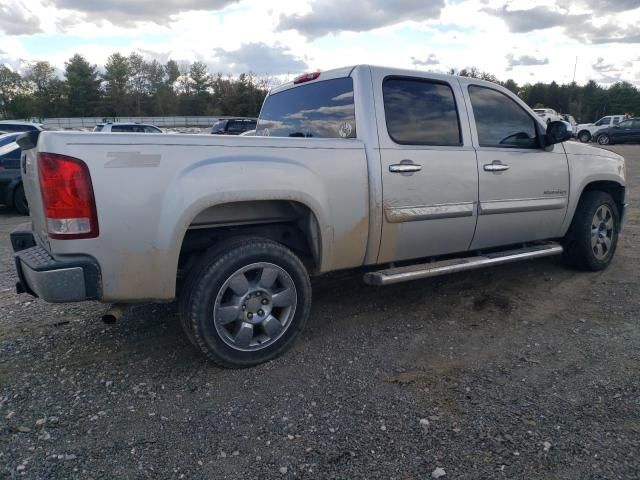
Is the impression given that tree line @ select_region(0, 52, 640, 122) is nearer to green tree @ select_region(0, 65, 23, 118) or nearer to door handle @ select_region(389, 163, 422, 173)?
green tree @ select_region(0, 65, 23, 118)

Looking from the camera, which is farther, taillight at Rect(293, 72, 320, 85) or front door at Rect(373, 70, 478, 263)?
taillight at Rect(293, 72, 320, 85)

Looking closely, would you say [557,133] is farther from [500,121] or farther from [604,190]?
[604,190]

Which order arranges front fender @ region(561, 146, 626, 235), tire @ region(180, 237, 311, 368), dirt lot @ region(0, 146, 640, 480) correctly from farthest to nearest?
1. front fender @ region(561, 146, 626, 235)
2. tire @ region(180, 237, 311, 368)
3. dirt lot @ region(0, 146, 640, 480)

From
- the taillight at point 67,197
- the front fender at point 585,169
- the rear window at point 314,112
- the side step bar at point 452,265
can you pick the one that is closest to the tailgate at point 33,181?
the taillight at point 67,197

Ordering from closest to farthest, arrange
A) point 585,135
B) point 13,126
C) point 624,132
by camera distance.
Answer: point 13,126, point 624,132, point 585,135

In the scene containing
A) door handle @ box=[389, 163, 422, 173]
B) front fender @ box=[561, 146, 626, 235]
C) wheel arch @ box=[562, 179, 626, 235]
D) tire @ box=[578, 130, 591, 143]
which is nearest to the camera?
door handle @ box=[389, 163, 422, 173]

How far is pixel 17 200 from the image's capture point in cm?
967

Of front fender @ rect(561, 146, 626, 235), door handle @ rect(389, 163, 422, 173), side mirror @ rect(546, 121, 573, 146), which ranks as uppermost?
side mirror @ rect(546, 121, 573, 146)

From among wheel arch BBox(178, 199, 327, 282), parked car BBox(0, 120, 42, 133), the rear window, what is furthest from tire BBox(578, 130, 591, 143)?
wheel arch BBox(178, 199, 327, 282)

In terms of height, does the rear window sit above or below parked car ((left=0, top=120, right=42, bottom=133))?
above

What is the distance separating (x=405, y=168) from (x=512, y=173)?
4.12ft

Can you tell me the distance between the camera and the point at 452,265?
13.1ft

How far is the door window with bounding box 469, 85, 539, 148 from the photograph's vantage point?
4.30m

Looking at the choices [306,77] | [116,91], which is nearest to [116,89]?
[116,91]
